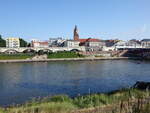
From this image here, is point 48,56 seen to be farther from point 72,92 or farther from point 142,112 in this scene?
point 142,112

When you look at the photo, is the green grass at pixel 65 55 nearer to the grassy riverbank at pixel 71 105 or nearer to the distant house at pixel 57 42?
the distant house at pixel 57 42

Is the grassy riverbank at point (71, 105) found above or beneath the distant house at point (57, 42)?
beneath

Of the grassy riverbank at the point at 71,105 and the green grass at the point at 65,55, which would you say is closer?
the grassy riverbank at the point at 71,105

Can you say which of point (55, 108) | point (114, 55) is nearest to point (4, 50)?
point (114, 55)

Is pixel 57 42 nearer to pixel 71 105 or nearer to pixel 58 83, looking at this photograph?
pixel 58 83

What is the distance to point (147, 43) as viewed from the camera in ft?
366

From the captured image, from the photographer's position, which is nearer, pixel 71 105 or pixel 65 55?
pixel 71 105

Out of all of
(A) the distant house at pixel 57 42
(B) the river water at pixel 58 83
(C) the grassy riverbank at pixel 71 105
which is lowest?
(B) the river water at pixel 58 83

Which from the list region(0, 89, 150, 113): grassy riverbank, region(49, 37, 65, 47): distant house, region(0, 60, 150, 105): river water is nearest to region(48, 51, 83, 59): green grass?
region(0, 60, 150, 105): river water

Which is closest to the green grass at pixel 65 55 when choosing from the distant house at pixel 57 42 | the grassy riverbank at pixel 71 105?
the distant house at pixel 57 42

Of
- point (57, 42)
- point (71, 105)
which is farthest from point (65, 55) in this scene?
point (57, 42)

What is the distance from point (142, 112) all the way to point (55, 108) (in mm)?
3916

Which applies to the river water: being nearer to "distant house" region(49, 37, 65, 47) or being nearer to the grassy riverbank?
the grassy riverbank

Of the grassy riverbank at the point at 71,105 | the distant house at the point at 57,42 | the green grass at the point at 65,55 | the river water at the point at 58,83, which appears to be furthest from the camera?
the distant house at the point at 57,42
